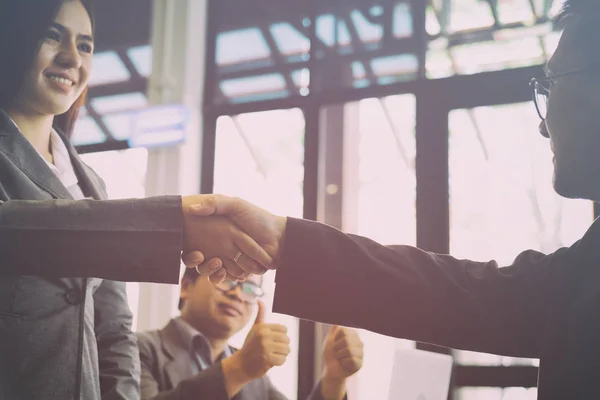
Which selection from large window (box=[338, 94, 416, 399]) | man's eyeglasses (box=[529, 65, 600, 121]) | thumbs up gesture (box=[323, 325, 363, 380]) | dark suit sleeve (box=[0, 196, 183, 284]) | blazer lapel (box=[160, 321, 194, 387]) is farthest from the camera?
large window (box=[338, 94, 416, 399])

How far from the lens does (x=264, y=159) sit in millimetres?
Result: 4164

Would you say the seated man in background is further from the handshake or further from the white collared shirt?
the white collared shirt

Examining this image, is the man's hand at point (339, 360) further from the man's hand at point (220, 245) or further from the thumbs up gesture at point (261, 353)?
the man's hand at point (220, 245)

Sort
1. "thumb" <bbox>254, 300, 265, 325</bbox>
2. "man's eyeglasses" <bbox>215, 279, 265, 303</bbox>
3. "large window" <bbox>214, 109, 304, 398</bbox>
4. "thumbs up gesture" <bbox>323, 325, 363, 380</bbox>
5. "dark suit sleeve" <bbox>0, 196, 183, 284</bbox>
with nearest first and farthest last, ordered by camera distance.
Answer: "dark suit sleeve" <bbox>0, 196, 183, 284</bbox> → "thumbs up gesture" <bbox>323, 325, 363, 380</bbox> → "thumb" <bbox>254, 300, 265, 325</bbox> → "man's eyeglasses" <bbox>215, 279, 265, 303</bbox> → "large window" <bbox>214, 109, 304, 398</bbox>

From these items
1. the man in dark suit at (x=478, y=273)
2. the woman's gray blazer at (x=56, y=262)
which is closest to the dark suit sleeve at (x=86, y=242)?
the woman's gray blazer at (x=56, y=262)

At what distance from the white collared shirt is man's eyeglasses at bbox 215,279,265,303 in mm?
1252

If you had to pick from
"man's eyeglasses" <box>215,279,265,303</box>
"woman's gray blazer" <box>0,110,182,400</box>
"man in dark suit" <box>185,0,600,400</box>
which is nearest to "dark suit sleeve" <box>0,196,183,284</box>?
"woman's gray blazer" <box>0,110,182,400</box>

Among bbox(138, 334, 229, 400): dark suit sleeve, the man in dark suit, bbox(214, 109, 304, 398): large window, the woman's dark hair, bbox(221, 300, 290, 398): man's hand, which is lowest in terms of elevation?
bbox(138, 334, 229, 400): dark suit sleeve

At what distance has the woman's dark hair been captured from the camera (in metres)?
1.45

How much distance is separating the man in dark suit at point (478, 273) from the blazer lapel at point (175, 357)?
120 centimetres

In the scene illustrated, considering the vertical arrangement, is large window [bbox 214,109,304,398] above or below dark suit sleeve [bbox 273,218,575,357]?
above

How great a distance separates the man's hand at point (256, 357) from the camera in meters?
2.17

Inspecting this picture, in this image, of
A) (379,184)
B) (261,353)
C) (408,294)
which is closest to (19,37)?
(408,294)

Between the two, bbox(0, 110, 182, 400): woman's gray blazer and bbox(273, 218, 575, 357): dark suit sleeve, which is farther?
bbox(273, 218, 575, 357): dark suit sleeve
